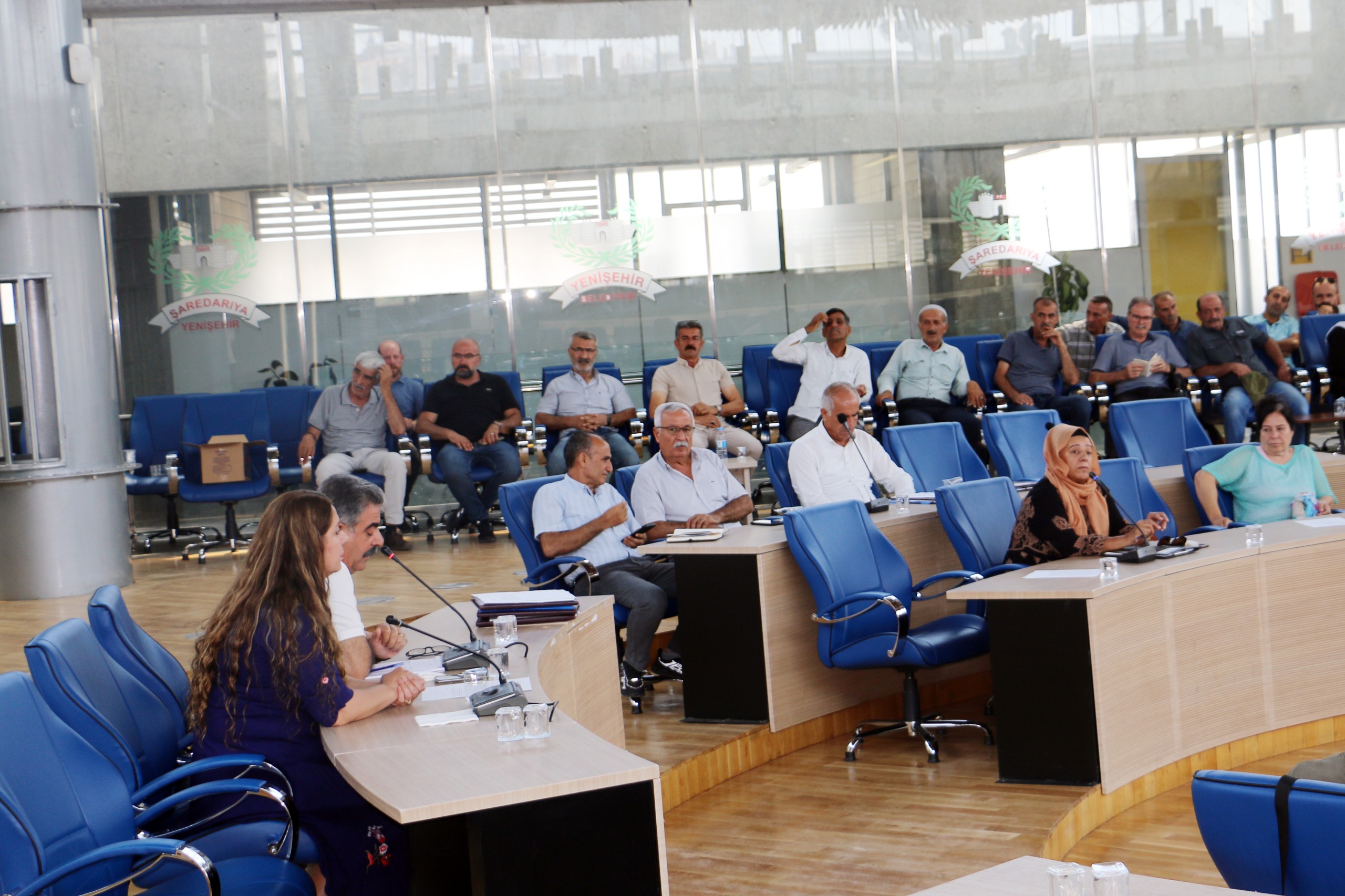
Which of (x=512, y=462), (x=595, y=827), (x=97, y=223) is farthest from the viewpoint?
(x=512, y=462)

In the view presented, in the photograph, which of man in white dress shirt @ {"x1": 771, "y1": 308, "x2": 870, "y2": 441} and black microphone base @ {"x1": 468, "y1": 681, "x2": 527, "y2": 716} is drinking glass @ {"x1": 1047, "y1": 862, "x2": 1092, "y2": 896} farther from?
man in white dress shirt @ {"x1": 771, "y1": 308, "x2": 870, "y2": 441}

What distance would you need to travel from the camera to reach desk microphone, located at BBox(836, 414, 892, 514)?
548 cm

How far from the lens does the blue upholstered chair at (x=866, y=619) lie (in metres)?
4.50

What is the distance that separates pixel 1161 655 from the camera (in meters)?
4.23

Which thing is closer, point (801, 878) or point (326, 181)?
point (801, 878)

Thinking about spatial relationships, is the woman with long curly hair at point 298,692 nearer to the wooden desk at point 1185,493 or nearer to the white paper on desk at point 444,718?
the white paper on desk at point 444,718

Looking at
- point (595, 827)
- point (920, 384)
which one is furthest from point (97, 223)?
point (595, 827)

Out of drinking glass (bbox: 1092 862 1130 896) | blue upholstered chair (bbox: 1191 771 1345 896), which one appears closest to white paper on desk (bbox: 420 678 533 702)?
blue upholstered chair (bbox: 1191 771 1345 896)

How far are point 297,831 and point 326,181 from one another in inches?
304

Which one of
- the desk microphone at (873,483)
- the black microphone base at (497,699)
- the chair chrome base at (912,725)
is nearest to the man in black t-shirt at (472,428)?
the desk microphone at (873,483)

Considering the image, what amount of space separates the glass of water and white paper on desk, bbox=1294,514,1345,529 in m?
0.23

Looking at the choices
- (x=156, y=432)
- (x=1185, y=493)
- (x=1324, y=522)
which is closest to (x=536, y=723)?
(x=1324, y=522)

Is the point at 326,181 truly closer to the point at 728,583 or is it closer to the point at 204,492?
the point at 204,492

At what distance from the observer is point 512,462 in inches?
336
